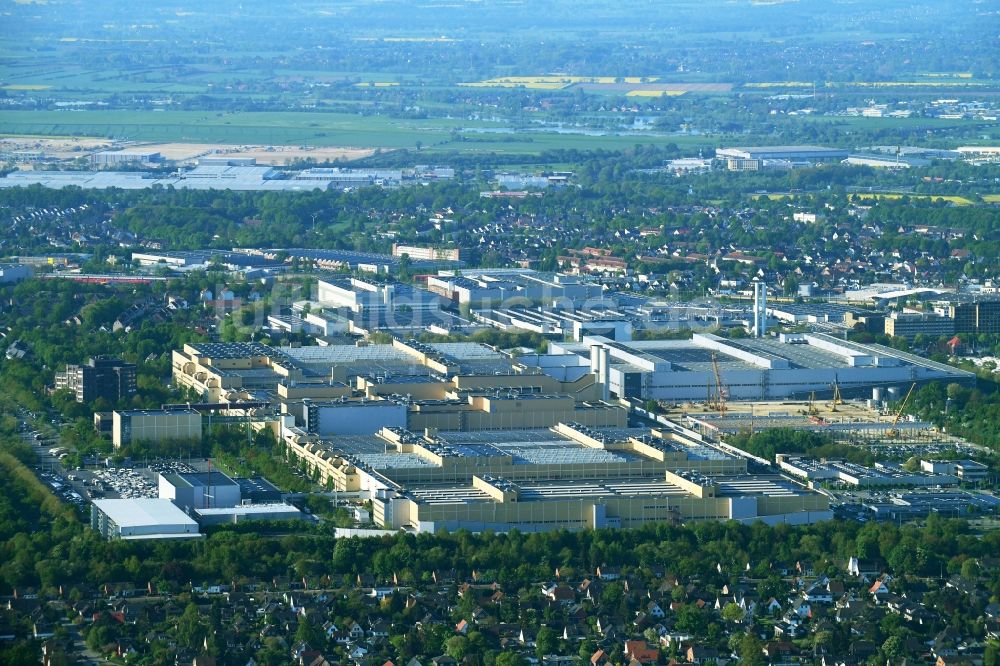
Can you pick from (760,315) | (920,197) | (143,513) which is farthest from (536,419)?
(920,197)

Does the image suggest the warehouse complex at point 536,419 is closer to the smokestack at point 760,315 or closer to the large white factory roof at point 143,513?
the smokestack at point 760,315

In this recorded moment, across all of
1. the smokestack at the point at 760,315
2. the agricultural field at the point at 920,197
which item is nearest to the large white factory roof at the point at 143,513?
the smokestack at the point at 760,315

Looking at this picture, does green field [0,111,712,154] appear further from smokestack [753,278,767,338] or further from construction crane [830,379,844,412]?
construction crane [830,379,844,412]

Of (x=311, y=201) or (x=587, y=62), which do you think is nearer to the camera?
(x=311, y=201)

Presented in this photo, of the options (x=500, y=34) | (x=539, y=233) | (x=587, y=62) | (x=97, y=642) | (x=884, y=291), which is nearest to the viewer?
(x=97, y=642)

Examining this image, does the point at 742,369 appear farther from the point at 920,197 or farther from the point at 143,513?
the point at 920,197

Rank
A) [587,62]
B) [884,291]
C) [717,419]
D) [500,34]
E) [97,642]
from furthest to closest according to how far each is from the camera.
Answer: [500,34] → [587,62] → [884,291] → [717,419] → [97,642]

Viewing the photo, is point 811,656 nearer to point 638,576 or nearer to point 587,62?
point 638,576

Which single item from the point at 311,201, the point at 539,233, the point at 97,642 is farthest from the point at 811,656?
the point at 311,201
